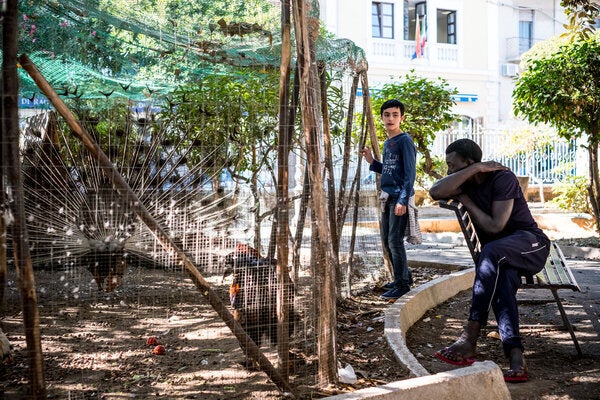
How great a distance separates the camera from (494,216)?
4320mm

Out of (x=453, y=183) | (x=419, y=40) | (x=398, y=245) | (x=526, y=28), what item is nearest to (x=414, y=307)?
(x=398, y=245)

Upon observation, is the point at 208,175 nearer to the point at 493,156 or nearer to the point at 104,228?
the point at 104,228

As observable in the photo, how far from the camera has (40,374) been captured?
120 inches

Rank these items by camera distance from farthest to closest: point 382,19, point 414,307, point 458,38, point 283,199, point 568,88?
1. point 458,38
2. point 382,19
3. point 568,88
4. point 414,307
5. point 283,199

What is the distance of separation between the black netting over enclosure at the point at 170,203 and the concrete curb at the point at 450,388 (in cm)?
62

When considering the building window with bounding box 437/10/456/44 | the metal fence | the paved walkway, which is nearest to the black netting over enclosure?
the paved walkway

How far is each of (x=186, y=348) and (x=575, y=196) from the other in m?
10.8

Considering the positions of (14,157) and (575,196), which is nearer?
(14,157)

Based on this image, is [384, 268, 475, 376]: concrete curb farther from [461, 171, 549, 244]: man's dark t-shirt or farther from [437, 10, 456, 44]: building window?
[437, 10, 456, 44]: building window

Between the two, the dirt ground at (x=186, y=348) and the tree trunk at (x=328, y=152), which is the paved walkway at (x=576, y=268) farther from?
the tree trunk at (x=328, y=152)

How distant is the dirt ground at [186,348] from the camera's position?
3.83 metres

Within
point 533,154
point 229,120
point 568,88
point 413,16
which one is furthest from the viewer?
point 413,16

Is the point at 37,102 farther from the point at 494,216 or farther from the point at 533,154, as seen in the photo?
the point at 533,154

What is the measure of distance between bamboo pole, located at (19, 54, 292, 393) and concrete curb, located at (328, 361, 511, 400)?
591mm
